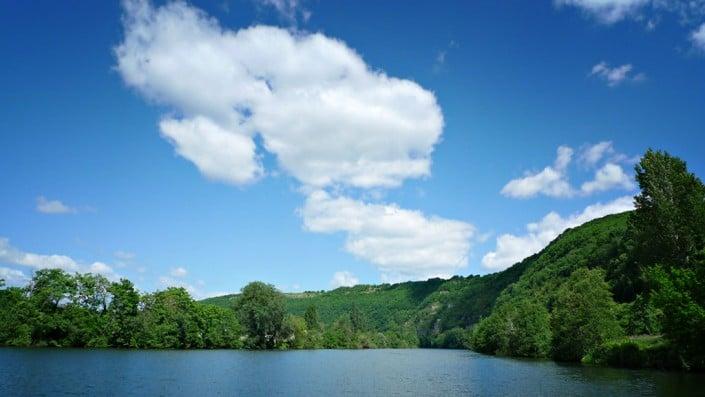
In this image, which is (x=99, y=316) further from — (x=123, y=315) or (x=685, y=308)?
(x=685, y=308)

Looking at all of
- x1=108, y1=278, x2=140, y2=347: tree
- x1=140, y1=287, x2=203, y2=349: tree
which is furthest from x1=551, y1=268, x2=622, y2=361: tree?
x1=108, y1=278, x2=140, y2=347: tree

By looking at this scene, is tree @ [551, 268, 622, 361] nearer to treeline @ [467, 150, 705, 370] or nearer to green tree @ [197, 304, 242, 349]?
treeline @ [467, 150, 705, 370]

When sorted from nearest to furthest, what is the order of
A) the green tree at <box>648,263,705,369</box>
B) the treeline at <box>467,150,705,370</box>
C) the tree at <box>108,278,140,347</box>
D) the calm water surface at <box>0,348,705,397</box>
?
the calm water surface at <box>0,348,705,397</box>
the green tree at <box>648,263,705,369</box>
the treeline at <box>467,150,705,370</box>
the tree at <box>108,278,140,347</box>

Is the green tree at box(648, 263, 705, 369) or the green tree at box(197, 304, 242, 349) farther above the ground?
the green tree at box(197, 304, 242, 349)

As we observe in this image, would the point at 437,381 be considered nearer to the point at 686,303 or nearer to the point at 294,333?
the point at 686,303

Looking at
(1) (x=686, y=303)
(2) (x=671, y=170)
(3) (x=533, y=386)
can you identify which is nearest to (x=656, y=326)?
(2) (x=671, y=170)

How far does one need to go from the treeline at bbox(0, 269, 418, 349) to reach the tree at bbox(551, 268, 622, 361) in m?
81.3

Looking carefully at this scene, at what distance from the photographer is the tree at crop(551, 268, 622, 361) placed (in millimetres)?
86188

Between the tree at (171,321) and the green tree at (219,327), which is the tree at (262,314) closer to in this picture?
the green tree at (219,327)

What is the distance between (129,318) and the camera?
12438cm

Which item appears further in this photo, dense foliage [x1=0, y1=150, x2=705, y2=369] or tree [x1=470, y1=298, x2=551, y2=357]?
tree [x1=470, y1=298, x2=551, y2=357]

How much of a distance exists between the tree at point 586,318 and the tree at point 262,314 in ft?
262

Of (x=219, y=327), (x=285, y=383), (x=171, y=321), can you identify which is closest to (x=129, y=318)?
(x=171, y=321)

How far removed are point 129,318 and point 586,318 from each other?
98565mm
